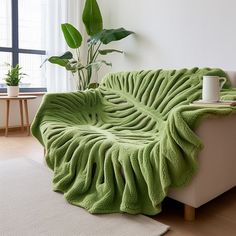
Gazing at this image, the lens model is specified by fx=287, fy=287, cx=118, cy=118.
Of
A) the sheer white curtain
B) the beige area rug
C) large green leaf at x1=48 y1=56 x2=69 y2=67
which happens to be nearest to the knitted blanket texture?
the beige area rug

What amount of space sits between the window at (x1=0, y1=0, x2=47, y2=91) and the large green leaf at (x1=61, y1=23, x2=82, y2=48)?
0.55m

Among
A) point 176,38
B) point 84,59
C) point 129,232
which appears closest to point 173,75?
point 176,38

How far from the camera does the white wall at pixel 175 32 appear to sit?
7.33 feet

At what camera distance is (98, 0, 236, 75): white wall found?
2.23 m

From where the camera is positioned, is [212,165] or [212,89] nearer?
[212,165]

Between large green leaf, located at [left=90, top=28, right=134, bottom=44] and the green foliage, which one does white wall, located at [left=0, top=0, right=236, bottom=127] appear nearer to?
large green leaf, located at [left=90, top=28, right=134, bottom=44]

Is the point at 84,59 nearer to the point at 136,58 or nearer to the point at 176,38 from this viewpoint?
the point at 136,58

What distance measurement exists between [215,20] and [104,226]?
1826 millimetres

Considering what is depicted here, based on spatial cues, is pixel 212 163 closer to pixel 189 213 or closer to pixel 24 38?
pixel 189 213

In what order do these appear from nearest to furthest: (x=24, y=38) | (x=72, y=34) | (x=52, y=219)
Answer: (x=52, y=219) < (x=72, y=34) < (x=24, y=38)

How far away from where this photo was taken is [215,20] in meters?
2.28

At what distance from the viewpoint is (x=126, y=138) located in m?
1.62

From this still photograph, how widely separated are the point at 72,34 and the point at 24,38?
868 millimetres

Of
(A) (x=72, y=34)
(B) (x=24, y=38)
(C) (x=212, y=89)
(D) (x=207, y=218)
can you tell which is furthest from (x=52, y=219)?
(B) (x=24, y=38)
